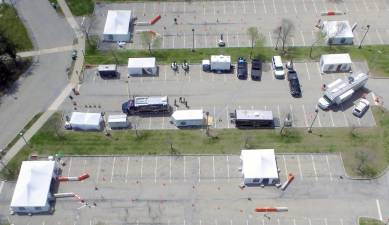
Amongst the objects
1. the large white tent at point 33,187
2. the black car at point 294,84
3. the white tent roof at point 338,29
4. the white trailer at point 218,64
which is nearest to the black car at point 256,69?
the white trailer at point 218,64

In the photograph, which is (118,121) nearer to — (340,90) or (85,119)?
(85,119)

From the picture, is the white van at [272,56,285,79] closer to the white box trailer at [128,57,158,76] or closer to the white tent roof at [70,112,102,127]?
the white box trailer at [128,57,158,76]

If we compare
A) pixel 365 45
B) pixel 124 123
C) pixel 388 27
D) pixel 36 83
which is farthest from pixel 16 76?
pixel 388 27

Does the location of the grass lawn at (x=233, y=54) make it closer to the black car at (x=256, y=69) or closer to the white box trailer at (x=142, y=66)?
the black car at (x=256, y=69)

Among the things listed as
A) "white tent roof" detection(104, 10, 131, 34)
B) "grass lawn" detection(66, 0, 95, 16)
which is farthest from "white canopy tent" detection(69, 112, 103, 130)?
"grass lawn" detection(66, 0, 95, 16)

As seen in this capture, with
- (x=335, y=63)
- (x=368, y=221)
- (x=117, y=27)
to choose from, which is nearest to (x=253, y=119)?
(x=335, y=63)

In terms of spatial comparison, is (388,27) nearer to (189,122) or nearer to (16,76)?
(189,122)

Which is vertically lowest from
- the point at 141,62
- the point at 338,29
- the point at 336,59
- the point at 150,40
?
the point at 336,59
